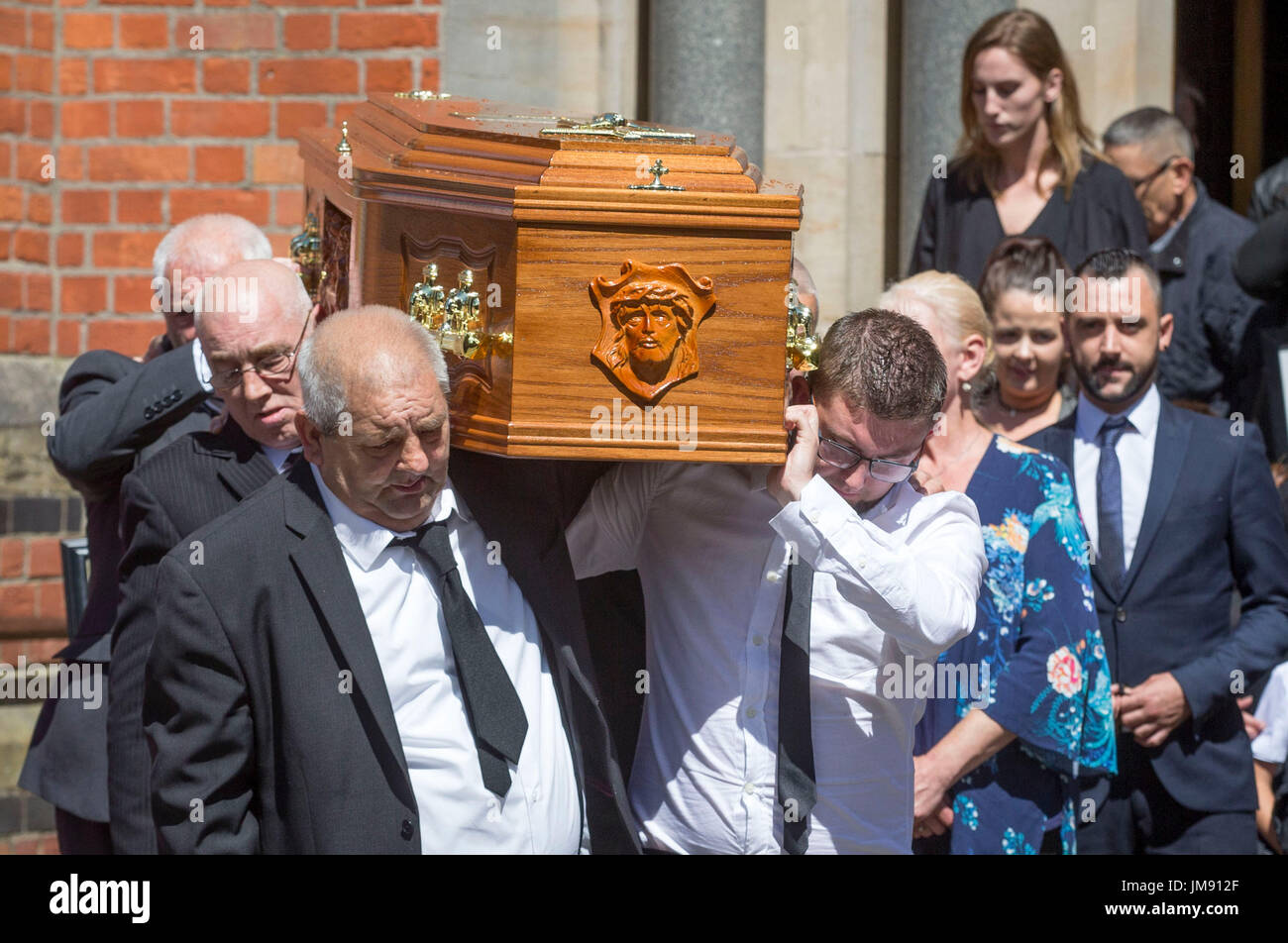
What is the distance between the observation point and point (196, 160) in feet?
17.8

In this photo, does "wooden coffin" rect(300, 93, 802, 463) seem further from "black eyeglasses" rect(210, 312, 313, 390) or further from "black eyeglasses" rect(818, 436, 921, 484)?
"black eyeglasses" rect(210, 312, 313, 390)

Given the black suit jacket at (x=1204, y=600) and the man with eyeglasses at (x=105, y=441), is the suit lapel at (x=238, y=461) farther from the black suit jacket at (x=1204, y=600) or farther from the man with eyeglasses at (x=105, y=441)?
the black suit jacket at (x=1204, y=600)

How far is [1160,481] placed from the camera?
162 inches

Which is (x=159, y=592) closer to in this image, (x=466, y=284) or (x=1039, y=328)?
(x=466, y=284)

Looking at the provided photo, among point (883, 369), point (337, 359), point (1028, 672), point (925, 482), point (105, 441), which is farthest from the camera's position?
point (105, 441)

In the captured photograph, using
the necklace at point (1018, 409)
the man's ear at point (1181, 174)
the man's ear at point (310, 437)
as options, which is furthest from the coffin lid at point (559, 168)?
the man's ear at point (1181, 174)

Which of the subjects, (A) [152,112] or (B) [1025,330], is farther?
(A) [152,112]

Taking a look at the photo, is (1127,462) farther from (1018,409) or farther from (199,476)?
(199,476)

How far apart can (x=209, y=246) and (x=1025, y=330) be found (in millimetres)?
2164

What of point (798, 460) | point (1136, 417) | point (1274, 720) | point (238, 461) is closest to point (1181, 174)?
point (1136, 417)

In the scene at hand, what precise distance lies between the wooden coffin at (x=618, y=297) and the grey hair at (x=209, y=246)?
143 cm

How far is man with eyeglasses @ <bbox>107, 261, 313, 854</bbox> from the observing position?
332 centimetres

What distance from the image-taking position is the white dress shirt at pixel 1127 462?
13.6 feet
